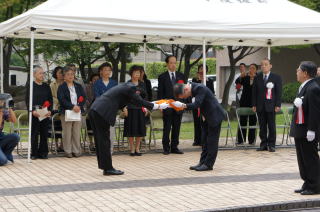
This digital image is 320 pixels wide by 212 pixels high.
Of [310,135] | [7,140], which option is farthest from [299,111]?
[7,140]

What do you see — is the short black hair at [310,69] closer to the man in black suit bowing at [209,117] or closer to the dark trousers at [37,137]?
the man in black suit bowing at [209,117]

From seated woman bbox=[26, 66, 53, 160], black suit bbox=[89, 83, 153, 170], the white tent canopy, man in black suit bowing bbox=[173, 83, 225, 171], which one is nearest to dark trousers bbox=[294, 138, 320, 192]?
man in black suit bowing bbox=[173, 83, 225, 171]

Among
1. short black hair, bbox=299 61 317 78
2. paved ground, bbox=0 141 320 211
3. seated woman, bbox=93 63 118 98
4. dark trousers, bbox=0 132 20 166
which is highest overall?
short black hair, bbox=299 61 317 78

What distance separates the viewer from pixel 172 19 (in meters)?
13.1

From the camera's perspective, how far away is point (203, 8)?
1408 cm

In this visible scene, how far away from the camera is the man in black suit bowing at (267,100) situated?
48.2ft

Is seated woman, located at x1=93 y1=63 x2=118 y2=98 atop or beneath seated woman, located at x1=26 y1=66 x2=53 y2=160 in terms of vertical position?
atop

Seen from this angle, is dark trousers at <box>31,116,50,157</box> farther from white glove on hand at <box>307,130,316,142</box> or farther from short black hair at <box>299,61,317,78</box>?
white glove on hand at <box>307,130,316,142</box>

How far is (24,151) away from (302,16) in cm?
712

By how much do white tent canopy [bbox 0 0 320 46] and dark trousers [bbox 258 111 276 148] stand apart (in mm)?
1981

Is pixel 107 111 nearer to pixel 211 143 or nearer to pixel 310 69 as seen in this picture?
pixel 211 143

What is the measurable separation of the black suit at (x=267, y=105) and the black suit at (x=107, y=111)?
181 inches

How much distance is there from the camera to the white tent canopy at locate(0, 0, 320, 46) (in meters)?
12.4

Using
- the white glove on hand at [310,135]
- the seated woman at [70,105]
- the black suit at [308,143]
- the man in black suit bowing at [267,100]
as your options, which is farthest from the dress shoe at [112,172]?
the man in black suit bowing at [267,100]
